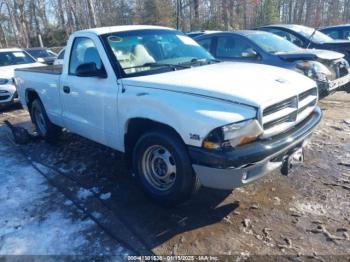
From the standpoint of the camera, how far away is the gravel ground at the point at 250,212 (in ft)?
10.2

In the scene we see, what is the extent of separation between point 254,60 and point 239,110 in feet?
15.2

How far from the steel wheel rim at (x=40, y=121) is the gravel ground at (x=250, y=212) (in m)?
1.43

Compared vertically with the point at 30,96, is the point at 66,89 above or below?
above

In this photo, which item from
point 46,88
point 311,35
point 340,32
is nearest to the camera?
point 46,88

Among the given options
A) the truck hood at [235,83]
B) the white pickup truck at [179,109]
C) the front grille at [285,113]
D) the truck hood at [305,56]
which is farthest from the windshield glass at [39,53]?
the front grille at [285,113]

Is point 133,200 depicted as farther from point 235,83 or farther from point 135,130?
point 235,83

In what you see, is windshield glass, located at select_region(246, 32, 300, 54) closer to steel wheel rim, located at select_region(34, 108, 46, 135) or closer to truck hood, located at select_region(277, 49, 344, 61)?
truck hood, located at select_region(277, 49, 344, 61)

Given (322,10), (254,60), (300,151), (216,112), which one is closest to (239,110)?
(216,112)

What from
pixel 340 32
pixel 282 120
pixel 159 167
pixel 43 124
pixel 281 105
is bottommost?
pixel 43 124

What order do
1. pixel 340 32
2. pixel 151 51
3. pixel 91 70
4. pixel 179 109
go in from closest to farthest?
pixel 179 109
pixel 91 70
pixel 151 51
pixel 340 32

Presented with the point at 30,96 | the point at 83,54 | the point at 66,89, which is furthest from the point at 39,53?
the point at 83,54

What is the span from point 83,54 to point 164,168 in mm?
2092

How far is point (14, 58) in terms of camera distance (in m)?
10.8

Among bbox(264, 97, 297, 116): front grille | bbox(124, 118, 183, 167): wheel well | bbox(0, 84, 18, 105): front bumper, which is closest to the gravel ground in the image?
bbox(124, 118, 183, 167): wheel well
